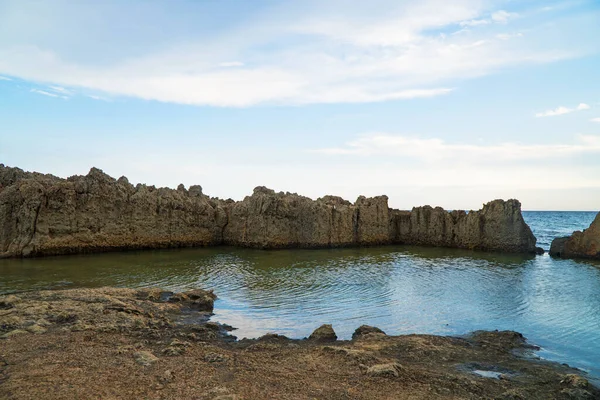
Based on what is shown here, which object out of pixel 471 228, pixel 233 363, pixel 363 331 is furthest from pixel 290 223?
pixel 233 363

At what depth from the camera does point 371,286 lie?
1653cm

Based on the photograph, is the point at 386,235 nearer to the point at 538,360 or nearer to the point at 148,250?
the point at 148,250

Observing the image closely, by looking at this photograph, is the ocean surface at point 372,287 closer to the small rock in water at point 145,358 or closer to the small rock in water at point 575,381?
the small rock in water at point 575,381

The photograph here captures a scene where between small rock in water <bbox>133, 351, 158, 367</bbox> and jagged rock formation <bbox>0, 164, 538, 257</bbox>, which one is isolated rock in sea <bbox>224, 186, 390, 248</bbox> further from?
small rock in water <bbox>133, 351, 158, 367</bbox>

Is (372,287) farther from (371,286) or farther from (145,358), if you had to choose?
(145,358)

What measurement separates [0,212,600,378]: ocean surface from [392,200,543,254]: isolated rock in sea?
6.03ft

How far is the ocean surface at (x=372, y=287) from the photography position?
36.3 ft

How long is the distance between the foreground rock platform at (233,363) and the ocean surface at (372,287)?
4.71 feet

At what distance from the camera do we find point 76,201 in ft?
78.8

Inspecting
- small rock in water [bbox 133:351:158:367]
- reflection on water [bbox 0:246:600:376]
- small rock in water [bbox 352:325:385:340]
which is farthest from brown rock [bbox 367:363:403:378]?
small rock in water [bbox 133:351:158:367]

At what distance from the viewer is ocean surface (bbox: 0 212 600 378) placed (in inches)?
436

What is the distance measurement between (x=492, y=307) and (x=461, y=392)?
7.82 m

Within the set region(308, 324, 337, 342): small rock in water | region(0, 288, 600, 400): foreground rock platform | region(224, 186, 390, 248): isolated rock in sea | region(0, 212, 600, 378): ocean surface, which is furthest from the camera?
region(224, 186, 390, 248): isolated rock in sea

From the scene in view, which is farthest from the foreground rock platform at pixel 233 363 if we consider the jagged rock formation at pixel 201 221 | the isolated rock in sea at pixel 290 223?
the isolated rock in sea at pixel 290 223
